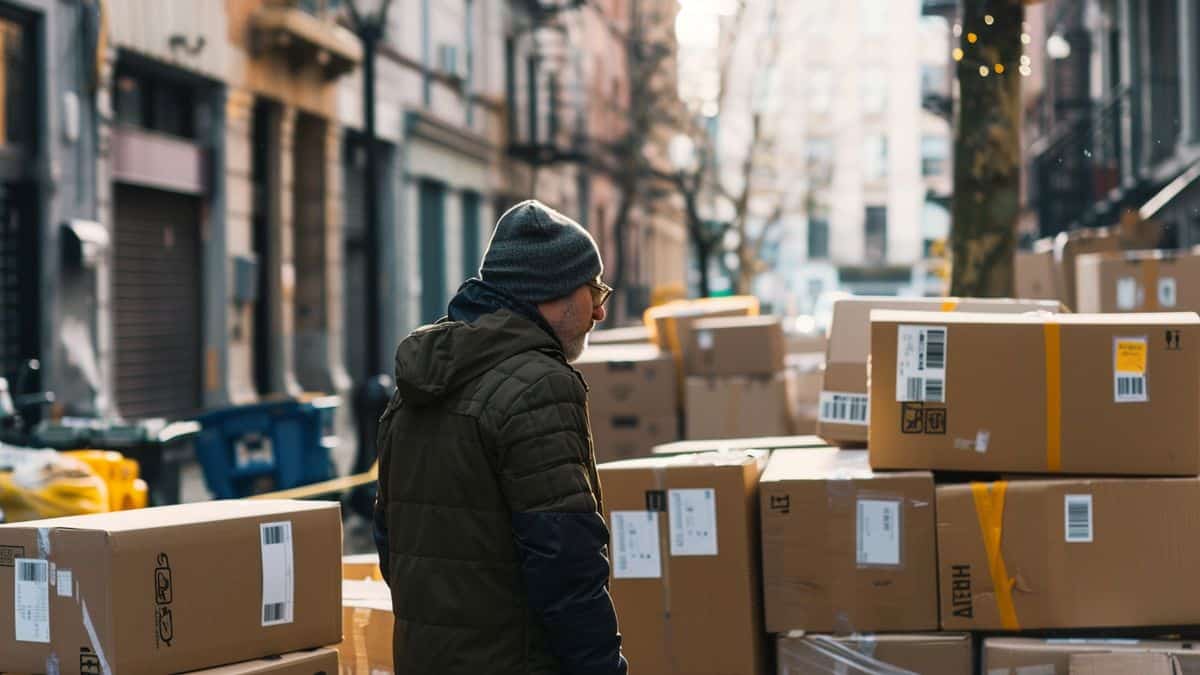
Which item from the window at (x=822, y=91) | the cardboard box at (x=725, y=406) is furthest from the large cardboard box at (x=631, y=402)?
the window at (x=822, y=91)

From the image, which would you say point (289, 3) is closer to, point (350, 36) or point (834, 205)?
point (350, 36)

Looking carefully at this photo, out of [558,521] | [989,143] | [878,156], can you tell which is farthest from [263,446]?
[878,156]

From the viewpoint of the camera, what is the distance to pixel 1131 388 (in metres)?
4.60

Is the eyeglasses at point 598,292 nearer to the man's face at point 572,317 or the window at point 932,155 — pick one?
the man's face at point 572,317

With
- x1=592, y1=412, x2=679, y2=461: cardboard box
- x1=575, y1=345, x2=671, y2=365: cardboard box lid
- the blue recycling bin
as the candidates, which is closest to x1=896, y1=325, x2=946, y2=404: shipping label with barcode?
x1=575, y1=345, x2=671, y2=365: cardboard box lid

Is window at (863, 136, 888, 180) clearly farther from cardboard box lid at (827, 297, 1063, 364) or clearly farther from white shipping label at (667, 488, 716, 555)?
white shipping label at (667, 488, 716, 555)

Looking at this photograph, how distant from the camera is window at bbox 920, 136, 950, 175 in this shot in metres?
73.2

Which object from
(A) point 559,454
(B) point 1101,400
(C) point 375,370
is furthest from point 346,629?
(C) point 375,370

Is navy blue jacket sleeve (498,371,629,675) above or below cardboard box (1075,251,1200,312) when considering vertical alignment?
below

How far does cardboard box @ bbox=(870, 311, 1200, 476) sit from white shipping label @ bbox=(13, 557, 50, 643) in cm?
241

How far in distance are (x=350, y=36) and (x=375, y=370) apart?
4.58 meters

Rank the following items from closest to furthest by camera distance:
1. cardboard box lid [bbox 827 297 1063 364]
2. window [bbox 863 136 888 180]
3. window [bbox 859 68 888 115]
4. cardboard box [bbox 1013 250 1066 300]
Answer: cardboard box lid [bbox 827 297 1063 364], cardboard box [bbox 1013 250 1066 300], window [bbox 859 68 888 115], window [bbox 863 136 888 180]

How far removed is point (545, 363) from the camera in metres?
3.34

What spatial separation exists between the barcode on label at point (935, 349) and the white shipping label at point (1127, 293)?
390 centimetres
